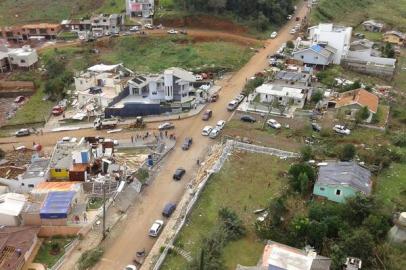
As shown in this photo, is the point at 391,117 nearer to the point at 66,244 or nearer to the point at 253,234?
the point at 253,234

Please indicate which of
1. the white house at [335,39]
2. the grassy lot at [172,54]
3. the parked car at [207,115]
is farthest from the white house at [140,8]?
the parked car at [207,115]

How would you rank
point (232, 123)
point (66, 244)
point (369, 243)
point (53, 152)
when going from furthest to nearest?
point (232, 123), point (53, 152), point (66, 244), point (369, 243)

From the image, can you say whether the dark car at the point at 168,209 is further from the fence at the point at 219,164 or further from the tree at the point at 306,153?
the tree at the point at 306,153

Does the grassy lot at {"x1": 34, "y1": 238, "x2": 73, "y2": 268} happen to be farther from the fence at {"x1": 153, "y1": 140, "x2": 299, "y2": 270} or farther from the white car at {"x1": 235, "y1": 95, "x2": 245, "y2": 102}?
the white car at {"x1": 235, "y1": 95, "x2": 245, "y2": 102}

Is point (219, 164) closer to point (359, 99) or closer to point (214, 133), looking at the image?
point (214, 133)

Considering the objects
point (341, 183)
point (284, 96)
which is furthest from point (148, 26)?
point (341, 183)

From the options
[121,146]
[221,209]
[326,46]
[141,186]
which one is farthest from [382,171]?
[326,46]
